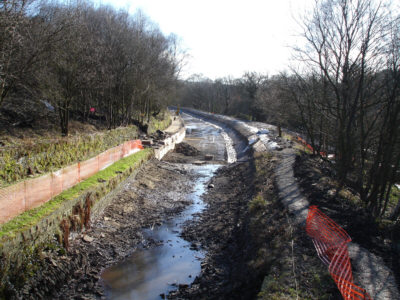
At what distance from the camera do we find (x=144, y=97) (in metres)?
26.0

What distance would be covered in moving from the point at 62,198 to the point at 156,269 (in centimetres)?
296

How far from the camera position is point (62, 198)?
8406 millimetres

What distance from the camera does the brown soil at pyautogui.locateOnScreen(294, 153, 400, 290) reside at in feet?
22.9

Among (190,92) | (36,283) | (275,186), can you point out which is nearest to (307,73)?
(275,186)

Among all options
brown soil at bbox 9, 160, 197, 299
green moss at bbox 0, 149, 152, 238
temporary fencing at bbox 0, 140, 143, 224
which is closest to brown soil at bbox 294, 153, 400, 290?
brown soil at bbox 9, 160, 197, 299

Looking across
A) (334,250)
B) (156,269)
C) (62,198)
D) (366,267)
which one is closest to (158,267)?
(156,269)

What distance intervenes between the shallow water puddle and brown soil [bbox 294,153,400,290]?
3.74 meters

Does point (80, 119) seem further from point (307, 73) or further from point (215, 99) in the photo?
point (215, 99)

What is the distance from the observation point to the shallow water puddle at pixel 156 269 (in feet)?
22.6

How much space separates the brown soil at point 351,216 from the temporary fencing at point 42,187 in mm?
7049

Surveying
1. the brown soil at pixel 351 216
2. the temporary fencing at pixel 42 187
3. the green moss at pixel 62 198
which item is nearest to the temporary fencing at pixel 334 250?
the brown soil at pixel 351 216

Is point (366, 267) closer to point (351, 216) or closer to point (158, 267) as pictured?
point (351, 216)

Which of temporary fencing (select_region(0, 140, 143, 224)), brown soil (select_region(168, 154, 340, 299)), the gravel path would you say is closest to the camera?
the gravel path

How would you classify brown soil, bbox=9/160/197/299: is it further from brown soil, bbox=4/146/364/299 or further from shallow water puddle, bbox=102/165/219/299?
shallow water puddle, bbox=102/165/219/299
